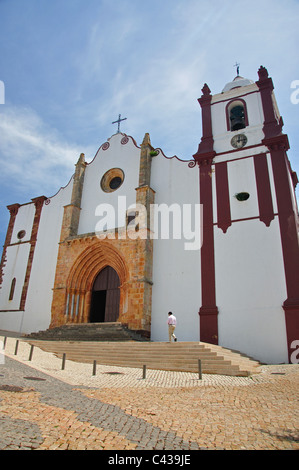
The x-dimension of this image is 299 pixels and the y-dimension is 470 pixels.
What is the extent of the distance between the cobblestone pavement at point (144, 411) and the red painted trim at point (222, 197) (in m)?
8.82

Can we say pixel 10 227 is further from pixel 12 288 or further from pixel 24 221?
pixel 12 288

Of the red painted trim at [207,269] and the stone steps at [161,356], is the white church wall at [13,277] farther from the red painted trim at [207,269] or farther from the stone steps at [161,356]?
the red painted trim at [207,269]

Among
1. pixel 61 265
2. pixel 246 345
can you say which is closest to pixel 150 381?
pixel 246 345

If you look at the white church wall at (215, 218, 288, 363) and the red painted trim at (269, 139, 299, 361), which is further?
the white church wall at (215, 218, 288, 363)

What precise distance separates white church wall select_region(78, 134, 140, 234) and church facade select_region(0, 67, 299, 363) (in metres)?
0.08

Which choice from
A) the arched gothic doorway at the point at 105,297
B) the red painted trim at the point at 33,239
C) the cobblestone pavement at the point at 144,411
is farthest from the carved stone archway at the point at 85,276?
the cobblestone pavement at the point at 144,411

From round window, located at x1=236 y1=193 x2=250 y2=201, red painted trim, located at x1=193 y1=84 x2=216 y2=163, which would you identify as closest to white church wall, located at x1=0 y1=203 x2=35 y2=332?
red painted trim, located at x1=193 y1=84 x2=216 y2=163

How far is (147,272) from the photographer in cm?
1783

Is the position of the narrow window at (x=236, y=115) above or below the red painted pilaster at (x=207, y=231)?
above

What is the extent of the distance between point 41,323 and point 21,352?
8314 mm

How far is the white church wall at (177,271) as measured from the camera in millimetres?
16500

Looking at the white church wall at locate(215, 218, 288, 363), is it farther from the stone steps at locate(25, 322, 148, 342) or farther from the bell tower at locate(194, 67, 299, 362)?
the stone steps at locate(25, 322, 148, 342)

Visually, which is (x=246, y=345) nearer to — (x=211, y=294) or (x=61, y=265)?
(x=211, y=294)

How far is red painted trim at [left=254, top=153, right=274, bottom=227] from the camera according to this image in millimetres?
16125
